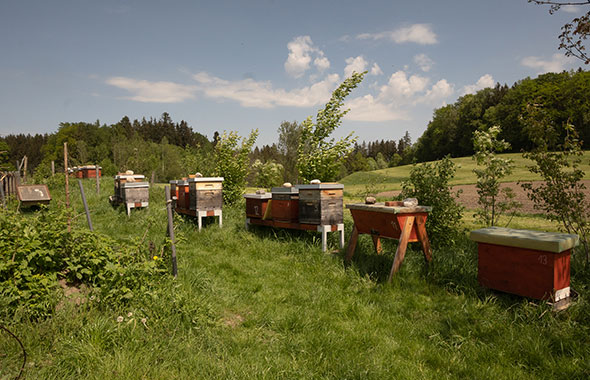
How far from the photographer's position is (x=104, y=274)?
4.27m

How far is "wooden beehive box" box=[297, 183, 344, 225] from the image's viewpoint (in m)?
7.07

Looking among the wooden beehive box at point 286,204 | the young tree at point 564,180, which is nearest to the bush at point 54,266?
the wooden beehive box at point 286,204

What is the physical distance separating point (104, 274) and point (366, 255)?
13.5ft

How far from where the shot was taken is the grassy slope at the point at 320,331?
10.2 feet

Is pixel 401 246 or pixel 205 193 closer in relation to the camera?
pixel 401 246

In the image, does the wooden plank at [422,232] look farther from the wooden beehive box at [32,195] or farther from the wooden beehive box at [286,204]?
Answer: the wooden beehive box at [32,195]

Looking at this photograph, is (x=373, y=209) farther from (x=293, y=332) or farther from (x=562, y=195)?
(x=562, y=195)

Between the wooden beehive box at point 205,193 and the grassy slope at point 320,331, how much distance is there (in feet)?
12.6

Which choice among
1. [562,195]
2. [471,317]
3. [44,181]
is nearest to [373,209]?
[471,317]

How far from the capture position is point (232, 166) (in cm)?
1364

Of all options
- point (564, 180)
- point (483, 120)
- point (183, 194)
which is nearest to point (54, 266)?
point (183, 194)

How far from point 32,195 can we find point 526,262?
48.8 feet

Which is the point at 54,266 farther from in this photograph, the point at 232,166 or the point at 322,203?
the point at 232,166

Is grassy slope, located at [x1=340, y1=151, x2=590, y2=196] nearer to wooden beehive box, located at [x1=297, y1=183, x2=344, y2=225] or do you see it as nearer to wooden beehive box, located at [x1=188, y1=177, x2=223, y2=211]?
wooden beehive box, located at [x1=188, y1=177, x2=223, y2=211]
